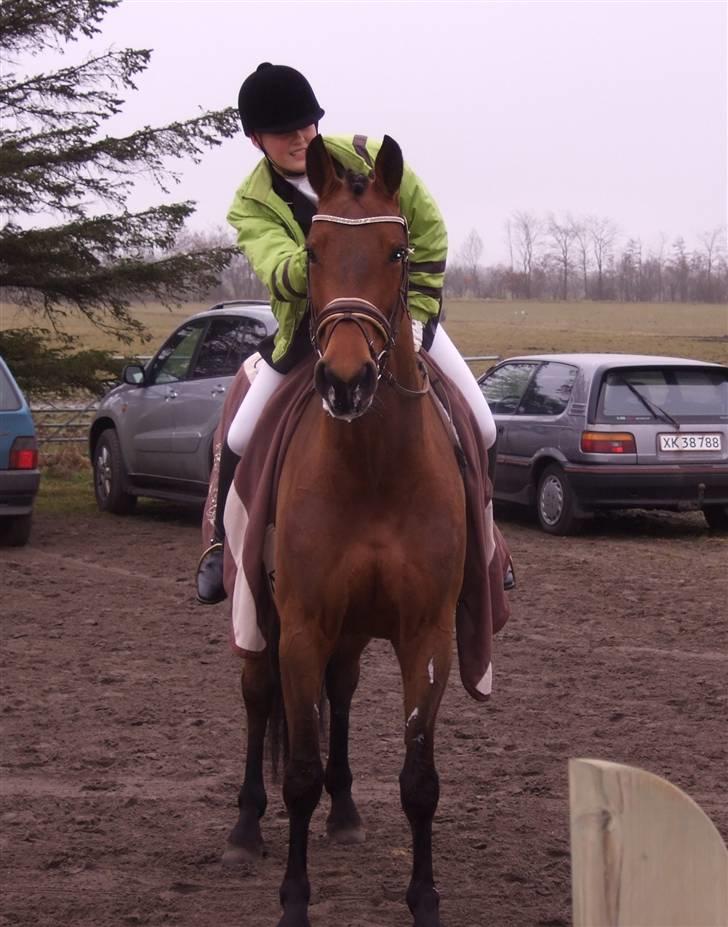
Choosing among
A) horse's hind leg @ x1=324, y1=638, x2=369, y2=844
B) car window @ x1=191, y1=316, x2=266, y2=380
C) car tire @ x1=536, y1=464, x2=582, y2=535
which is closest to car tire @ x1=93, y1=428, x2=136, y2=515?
car window @ x1=191, y1=316, x2=266, y2=380

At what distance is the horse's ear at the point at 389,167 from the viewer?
4270 millimetres

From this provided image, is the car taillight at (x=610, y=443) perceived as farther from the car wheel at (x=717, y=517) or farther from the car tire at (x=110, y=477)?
the car tire at (x=110, y=477)

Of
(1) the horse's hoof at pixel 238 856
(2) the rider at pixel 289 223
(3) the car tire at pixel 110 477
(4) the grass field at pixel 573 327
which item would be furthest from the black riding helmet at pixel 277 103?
(4) the grass field at pixel 573 327

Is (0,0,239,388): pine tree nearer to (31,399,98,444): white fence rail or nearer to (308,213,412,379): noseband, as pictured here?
(31,399,98,444): white fence rail

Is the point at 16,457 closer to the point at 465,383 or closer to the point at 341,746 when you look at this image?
the point at 341,746

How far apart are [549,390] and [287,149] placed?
9.16m

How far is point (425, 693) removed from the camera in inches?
175

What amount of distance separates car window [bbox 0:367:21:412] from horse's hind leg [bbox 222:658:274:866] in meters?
7.56

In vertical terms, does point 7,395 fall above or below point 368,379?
below

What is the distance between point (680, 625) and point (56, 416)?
13858 mm

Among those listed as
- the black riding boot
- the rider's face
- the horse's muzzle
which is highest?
the rider's face

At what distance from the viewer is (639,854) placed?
2008mm

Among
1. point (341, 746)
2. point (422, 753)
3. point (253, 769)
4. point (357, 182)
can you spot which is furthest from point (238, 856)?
point (357, 182)

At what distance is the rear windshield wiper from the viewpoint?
13.0 m
